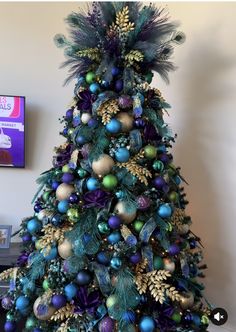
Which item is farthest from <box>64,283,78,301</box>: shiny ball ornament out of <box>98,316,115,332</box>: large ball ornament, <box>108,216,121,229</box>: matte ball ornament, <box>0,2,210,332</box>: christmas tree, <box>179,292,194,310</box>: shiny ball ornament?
<box>179,292,194,310</box>: shiny ball ornament

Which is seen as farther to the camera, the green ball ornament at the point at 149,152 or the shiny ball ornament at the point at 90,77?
the shiny ball ornament at the point at 90,77

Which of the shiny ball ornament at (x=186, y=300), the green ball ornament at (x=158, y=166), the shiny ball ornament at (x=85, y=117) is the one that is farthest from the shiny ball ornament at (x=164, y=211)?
the shiny ball ornament at (x=85, y=117)

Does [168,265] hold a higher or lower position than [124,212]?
lower

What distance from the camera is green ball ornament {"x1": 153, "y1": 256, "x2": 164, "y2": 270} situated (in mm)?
1140

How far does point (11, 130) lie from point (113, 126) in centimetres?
101

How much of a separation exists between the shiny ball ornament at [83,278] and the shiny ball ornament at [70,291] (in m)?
0.02

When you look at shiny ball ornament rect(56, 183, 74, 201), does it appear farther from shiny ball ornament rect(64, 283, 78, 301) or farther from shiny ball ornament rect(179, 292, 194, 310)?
shiny ball ornament rect(179, 292, 194, 310)

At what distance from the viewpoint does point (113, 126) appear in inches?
47.2

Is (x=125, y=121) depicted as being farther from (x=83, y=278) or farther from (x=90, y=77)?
(x=83, y=278)

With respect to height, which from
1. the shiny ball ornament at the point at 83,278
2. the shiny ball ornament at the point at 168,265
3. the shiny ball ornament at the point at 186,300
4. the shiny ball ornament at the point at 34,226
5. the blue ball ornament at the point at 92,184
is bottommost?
the shiny ball ornament at the point at 186,300

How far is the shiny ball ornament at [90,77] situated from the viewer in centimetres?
131

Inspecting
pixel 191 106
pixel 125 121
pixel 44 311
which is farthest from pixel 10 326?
pixel 191 106

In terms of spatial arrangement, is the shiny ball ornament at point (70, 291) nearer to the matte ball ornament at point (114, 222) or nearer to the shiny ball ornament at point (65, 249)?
the shiny ball ornament at point (65, 249)

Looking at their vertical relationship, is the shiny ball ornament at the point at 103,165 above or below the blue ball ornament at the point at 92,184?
above
